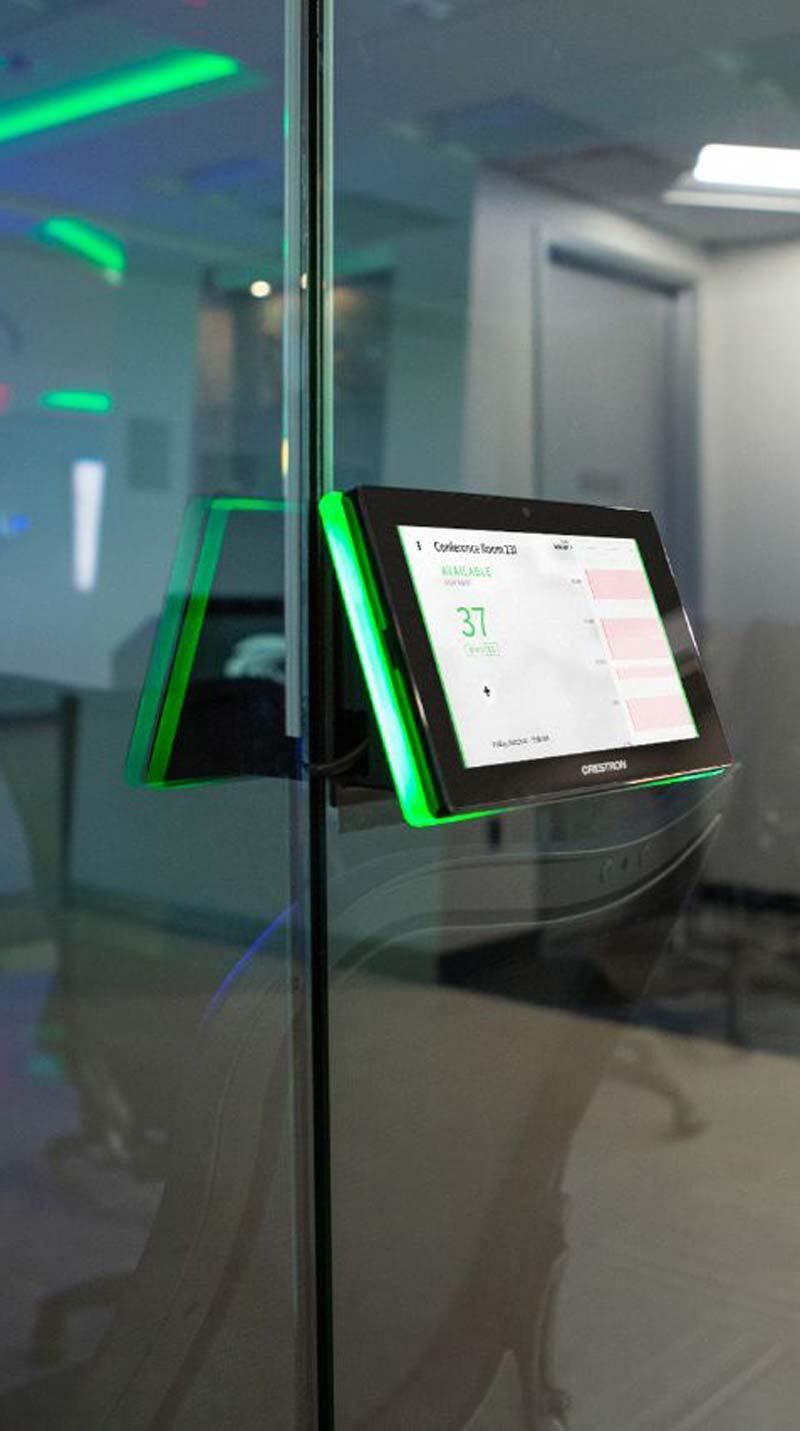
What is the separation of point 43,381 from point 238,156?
41 centimetres

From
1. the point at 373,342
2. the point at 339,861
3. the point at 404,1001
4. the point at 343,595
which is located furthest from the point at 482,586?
the point at 373,342

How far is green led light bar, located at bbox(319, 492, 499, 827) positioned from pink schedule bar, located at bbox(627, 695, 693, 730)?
9.0 inches

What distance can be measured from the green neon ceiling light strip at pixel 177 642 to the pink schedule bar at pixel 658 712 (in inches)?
16.7

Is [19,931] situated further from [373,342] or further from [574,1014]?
[373,342]

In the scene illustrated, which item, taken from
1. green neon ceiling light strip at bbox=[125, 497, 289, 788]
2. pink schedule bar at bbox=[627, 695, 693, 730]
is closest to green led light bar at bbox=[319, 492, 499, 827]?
green neon ceiling light strip at bbox=[125, 497, 289, 788]

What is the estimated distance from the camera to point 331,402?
1406mm

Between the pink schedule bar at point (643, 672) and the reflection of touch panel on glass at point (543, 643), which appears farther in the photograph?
the pink schedule bar at point (643, 672)

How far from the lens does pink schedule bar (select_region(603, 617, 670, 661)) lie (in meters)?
1.48

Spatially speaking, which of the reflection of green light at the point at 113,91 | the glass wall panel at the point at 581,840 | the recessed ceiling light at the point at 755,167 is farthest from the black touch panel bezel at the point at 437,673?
the recessed ceiling light at the point at 755,167

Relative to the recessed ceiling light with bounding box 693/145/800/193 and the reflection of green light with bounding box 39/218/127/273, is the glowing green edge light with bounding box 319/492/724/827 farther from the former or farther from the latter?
the recessed ceiling light with bounding box 693/145/800/193

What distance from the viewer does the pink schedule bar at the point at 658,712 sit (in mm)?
1479

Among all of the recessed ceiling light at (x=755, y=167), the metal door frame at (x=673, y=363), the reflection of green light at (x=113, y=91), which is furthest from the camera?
the metal door frame at (x=673, y=363)

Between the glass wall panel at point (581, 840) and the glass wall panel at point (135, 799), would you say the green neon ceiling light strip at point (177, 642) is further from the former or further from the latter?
the glass wall panel at point (581, 840)

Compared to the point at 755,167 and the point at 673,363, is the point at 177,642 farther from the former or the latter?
the point at 673,363
